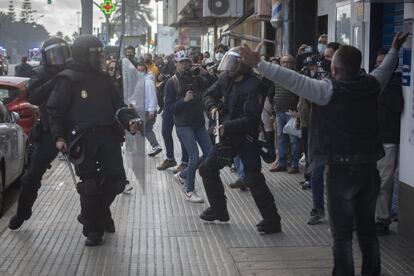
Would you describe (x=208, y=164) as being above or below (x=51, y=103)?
below

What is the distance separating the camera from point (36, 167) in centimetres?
760

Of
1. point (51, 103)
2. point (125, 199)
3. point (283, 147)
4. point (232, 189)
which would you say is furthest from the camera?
point (283, 147)

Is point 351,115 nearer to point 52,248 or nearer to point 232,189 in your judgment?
point 52,248

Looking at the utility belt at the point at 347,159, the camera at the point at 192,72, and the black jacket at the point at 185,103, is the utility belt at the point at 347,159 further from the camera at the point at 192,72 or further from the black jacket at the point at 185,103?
the camera at the point at 192,72

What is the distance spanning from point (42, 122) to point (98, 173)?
896 millimetres

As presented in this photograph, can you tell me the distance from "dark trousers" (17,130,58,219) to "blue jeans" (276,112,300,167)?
4921 millimetres

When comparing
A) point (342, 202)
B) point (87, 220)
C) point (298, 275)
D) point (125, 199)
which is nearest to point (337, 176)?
point (342, 202)

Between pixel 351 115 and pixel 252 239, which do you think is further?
pixel 252 239

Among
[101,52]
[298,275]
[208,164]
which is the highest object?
[101,52]

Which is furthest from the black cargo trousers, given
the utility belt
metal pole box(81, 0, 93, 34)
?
metal pole box(81, 0, 93, 34)

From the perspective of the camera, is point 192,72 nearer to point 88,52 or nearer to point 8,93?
point 88,52

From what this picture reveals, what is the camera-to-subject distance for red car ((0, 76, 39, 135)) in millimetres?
13484

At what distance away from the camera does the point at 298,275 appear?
6.36 meters

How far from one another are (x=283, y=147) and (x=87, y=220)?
5.51 meters
